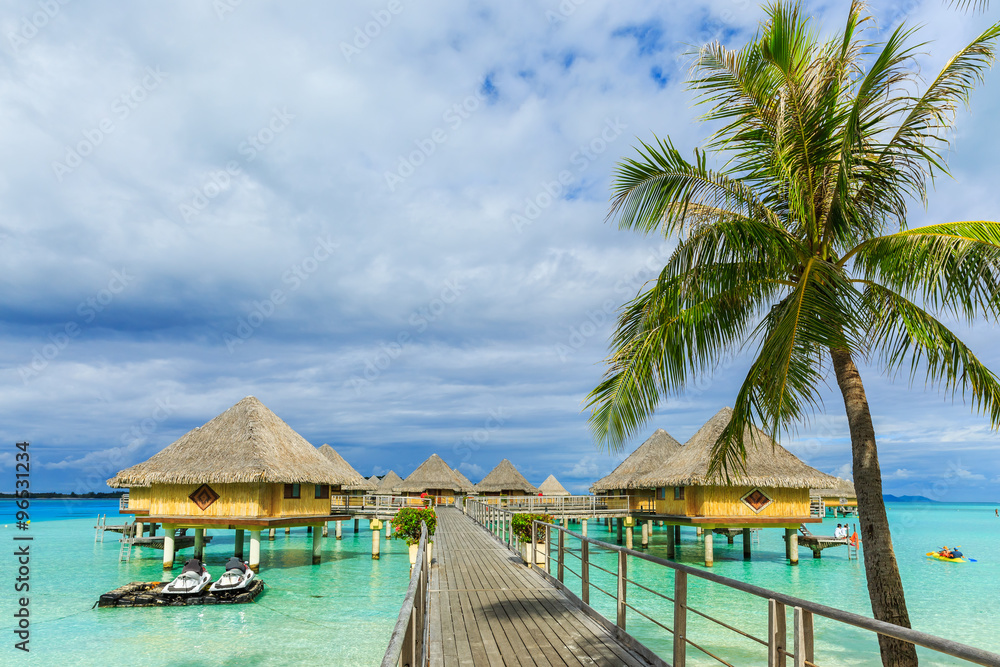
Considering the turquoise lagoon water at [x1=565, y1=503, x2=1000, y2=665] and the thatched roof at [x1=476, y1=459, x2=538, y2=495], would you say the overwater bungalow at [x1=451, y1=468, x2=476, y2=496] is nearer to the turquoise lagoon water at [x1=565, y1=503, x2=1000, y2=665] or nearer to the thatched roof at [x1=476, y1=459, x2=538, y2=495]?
the thatched roof at [x1=476, y1=459, x2=538, y2=495]

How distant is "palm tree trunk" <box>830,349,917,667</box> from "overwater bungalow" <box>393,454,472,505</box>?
4258cm

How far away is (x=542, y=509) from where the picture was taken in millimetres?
31266

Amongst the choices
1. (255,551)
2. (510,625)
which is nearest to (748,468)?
(255,551)

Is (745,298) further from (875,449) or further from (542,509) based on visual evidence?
(542,509)

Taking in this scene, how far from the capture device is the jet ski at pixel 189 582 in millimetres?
15336

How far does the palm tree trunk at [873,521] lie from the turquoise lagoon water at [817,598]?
19.0ft

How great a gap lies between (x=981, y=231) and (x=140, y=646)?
47.4 ft

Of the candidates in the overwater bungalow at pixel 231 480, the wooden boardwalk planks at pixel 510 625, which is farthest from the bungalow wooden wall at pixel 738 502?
the wooden boardwalk planks at pixel 510 625

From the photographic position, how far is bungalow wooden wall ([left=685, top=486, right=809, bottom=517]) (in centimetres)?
2323

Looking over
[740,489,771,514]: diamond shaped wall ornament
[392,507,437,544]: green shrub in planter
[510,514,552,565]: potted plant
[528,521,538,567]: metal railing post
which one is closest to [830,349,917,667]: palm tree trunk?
[528,521,538,567]: metal railing post

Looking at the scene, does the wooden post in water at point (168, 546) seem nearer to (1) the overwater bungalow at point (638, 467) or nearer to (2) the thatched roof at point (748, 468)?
(2) the thatched roof at point (748, 468)

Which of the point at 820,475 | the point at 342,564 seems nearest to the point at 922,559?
the point at 820,475

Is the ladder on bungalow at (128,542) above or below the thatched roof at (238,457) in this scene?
below

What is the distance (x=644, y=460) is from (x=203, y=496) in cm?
2165
